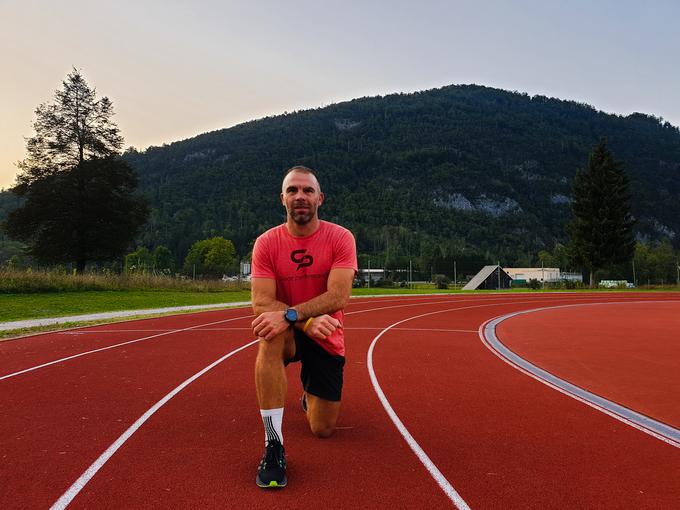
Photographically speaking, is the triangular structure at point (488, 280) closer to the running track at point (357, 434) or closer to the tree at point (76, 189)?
the tree at point (76, 189)

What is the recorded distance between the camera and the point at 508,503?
289cm

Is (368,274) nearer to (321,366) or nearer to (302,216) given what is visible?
(321,366)

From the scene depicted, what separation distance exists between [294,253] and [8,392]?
4.81 metres

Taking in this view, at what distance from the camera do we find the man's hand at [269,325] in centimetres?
341

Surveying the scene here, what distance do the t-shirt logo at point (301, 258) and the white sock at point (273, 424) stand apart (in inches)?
47.7

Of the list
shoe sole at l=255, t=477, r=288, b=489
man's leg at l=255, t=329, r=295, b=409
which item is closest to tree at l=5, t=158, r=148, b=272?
man's leg at l=255, t=329, r=295, b=409

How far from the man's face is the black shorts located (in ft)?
3.35

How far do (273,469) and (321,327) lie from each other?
1069 mm

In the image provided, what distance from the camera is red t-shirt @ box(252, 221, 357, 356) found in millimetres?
3855

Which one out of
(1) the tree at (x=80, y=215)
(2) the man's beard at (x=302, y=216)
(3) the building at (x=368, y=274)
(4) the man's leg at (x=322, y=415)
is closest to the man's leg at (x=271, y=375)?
(4) the man's leg at (x=322, y=415)

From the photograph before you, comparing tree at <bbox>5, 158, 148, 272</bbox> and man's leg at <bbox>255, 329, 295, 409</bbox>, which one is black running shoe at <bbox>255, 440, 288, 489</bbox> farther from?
tree at <bbox>5, 158, 148, 272</bbox>

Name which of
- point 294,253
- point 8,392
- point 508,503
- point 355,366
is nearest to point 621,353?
point 355,366

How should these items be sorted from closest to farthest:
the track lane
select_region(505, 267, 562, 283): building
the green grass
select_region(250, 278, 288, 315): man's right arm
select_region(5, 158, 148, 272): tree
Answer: select_region(250, 278, 288, 315): man's right arm < the track lane < the green grass < select_region(5, 158, 148, 272): tree < select_region(505, 267, 562, 283): building

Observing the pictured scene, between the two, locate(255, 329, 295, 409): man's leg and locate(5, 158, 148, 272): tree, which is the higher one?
locate(5, 158, 148, 272): tree
